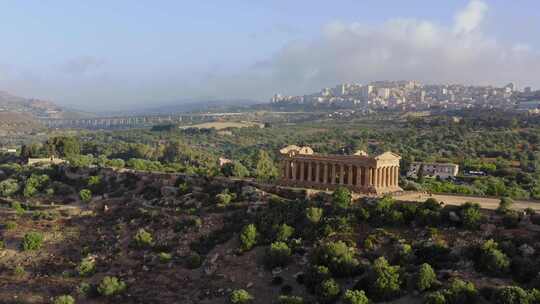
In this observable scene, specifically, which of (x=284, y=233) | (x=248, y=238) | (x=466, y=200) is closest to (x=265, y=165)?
(x=466, y=200)

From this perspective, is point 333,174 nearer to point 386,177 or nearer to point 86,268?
point 386,177

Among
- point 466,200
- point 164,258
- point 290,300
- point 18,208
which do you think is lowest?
point 164,258

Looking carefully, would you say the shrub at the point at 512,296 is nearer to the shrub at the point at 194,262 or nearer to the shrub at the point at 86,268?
the shrub at the point at 194,262

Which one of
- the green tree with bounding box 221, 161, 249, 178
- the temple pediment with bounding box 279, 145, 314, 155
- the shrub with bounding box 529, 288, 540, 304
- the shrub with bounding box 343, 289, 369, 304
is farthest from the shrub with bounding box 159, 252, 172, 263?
the shrub with bounding box 529, 288, 540, 304

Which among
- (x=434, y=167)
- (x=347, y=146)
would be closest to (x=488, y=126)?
(x=347, y=146)

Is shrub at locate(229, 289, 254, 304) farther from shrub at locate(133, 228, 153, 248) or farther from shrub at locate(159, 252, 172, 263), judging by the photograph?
shrub at locate(133, 228, 153, 248)

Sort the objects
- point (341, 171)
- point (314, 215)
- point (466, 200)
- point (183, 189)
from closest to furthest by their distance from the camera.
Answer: point (314, 215), point (466, 200), point (341, 171), point (183, 189)
